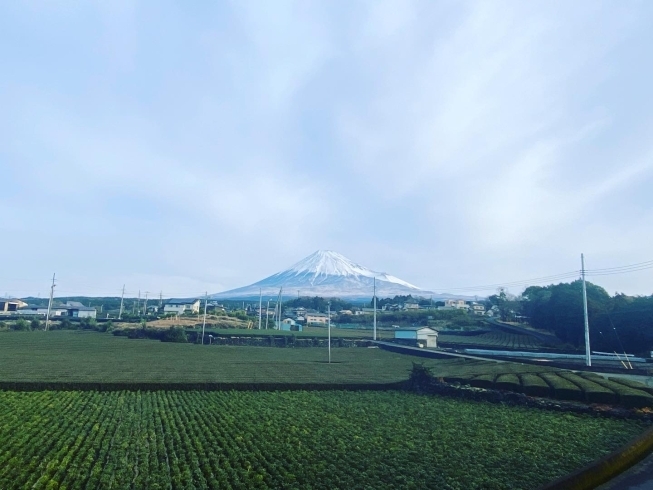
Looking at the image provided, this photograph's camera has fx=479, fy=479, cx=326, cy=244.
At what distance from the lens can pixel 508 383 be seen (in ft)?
68.5

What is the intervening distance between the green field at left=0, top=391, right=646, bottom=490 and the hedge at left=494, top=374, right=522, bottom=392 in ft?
7.41

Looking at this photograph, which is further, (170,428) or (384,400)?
(384,400)

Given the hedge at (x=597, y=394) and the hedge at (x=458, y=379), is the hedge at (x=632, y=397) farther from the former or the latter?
the hedge at (x=458, y=379)

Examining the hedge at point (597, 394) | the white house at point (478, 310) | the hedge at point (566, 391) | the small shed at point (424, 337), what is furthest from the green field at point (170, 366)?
the white house at point (478, 310)

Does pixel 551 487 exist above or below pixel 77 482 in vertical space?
above

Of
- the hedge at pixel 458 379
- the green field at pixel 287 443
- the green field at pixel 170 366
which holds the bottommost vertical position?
the green field at pixel 287 443

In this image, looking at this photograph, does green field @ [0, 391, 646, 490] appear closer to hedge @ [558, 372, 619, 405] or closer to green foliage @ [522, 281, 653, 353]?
hedge @ [558, 372, 619, 405]

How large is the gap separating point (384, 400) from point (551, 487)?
1271 centimetres

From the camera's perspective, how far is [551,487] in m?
7.95

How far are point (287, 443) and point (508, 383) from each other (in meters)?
12.1

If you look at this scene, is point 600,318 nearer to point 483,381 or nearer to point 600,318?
point 600,318

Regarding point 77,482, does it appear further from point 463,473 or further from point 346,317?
point 346,317

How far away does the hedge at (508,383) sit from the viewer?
2056 cm

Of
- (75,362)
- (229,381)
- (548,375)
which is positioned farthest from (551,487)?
(75,362)
